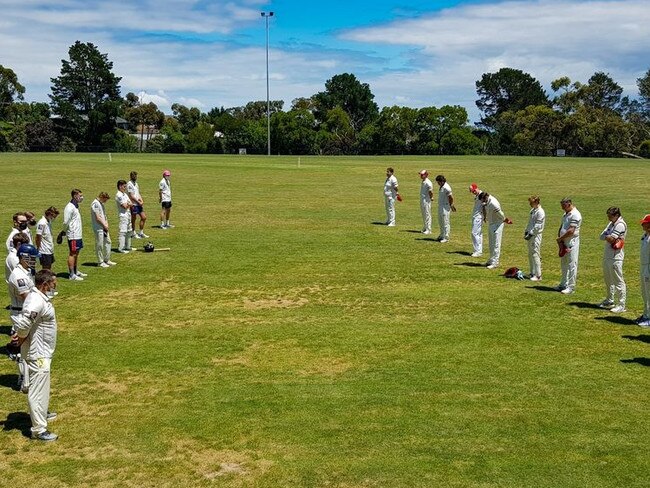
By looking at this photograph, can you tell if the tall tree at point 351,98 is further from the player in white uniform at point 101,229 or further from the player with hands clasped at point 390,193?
the player in white uniform at point 101,229

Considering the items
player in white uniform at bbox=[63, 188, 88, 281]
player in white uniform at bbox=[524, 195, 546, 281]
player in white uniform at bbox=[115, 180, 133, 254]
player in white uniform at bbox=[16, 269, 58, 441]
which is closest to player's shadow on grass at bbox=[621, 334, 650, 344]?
player in white uniform at bbox=[524, 195, 546, 281]

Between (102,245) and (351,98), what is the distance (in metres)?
109

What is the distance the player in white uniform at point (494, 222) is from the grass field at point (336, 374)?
21.1 inches

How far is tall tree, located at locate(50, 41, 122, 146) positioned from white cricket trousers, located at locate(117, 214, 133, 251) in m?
94.8

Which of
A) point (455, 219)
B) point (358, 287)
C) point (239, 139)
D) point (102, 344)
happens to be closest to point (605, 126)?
point (239, 139)

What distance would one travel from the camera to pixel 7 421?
32.3ft

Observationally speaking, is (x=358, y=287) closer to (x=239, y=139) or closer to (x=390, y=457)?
(x=390, y=457)

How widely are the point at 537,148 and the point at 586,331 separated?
86222 millimetres

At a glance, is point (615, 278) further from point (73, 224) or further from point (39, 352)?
point (73, 224)

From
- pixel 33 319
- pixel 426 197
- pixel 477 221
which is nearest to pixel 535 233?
pixel 477 221

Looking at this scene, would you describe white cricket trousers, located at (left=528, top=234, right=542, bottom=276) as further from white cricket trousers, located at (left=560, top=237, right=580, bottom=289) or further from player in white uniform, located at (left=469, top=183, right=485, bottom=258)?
player in white uniform, located at (left=469, top=183, right=485, bottom=258)

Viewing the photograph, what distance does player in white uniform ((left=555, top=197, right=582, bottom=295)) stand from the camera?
1659cm

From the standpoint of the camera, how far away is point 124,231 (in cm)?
2238

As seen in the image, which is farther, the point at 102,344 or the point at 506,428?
the point at 102,344
